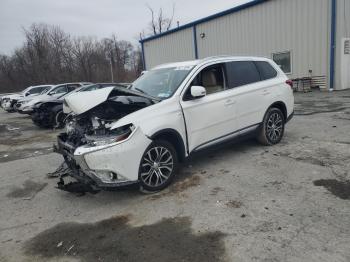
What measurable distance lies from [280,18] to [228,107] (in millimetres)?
14318

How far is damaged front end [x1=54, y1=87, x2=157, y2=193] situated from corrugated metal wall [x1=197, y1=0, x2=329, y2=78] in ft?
47.6

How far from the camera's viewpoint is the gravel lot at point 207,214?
3.19m

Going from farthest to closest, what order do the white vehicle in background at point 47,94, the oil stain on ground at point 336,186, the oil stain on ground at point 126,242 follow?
the white vehicle in background at point 47,94, the oil stain on ground at point 336,186, the oil stain on ground at point 126,242

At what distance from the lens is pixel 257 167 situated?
5.40 metres

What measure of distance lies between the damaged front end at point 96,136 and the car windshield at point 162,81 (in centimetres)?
48

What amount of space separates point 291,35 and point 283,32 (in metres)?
0.56

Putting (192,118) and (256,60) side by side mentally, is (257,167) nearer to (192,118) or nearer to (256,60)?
(192,118)

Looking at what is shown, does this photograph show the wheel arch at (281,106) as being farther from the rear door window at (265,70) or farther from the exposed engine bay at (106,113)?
the exposed engine bay at (106,113)

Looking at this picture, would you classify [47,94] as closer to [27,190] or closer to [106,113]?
[27,190]

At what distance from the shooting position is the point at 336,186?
4387 mm

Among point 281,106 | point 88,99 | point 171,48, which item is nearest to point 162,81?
point 88,99

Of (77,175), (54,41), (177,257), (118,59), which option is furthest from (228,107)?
(118,59)

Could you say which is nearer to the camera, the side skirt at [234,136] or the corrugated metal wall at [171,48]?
the side skirt at [234,136]

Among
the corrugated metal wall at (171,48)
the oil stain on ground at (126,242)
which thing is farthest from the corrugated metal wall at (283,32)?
the oil stain on ground at (126,242)
